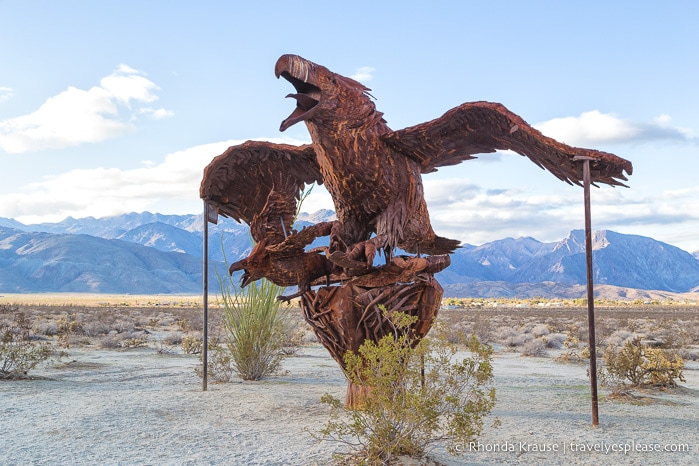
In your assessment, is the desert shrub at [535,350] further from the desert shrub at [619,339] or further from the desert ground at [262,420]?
the desert ground at [262,420]

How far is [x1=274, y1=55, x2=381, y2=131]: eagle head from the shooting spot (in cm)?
581

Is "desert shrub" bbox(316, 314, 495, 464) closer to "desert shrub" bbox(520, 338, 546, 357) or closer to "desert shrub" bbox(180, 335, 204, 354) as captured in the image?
"desert shrub" bbox(180, 335, 204, 354)

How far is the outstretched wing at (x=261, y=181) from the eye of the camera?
7.36 meters

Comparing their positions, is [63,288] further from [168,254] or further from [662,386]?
[662,386]

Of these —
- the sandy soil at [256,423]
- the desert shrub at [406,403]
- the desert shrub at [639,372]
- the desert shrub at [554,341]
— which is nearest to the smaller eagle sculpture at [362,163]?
the desert shrub at [406,403]

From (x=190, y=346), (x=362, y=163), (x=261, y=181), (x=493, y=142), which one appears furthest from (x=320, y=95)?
(x=190, y=346)

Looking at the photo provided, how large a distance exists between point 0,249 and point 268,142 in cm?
14766

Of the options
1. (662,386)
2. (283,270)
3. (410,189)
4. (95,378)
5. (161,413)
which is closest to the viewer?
(410,189)

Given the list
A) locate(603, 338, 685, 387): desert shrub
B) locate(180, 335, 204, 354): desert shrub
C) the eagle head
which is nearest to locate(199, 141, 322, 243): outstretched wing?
the eagle head

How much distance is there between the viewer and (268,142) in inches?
295

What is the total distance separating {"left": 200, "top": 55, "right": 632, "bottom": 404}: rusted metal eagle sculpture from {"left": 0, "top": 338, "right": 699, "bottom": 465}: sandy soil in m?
1.35

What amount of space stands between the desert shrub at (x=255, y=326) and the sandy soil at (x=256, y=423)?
18.8 inches

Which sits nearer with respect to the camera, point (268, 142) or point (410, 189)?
point (410, 189)

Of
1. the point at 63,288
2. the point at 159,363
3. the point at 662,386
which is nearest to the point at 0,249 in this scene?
the point at 63,288
